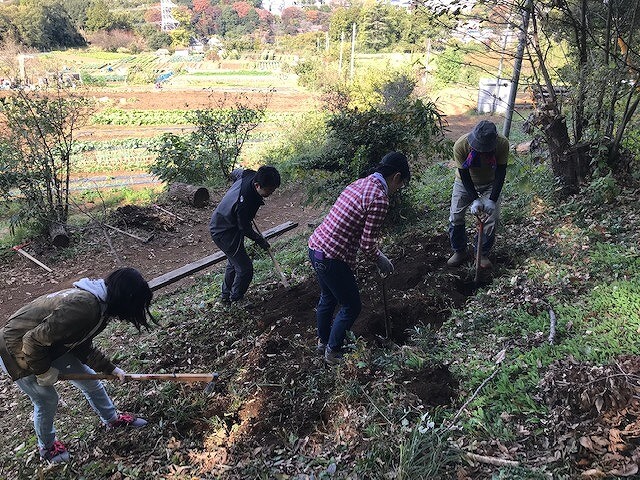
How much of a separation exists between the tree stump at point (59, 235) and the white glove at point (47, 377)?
7095mm

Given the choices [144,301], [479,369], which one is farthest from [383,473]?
[144,301]

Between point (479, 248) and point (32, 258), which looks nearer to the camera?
point (479, 248)

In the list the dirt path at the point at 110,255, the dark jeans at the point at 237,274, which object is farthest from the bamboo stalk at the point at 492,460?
the dirt path at the point at 110,255

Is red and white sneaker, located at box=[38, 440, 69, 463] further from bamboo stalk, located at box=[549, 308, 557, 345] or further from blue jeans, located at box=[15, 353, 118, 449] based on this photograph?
bamboo stalk, located at box=[549, 308, 557, 345]

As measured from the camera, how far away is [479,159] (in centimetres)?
463

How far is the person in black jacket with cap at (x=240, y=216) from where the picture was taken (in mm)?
4551

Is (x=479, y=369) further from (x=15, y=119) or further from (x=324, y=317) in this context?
(x=15, y=119)

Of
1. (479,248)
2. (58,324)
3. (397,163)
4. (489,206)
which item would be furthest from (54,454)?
(489,206)

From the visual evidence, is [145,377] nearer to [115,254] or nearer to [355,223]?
[355,223]

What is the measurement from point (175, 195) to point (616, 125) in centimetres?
968

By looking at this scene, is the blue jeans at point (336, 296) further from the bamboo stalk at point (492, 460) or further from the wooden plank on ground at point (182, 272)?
the wooden plank on ground at point (182, 272)

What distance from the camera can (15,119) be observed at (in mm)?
9242

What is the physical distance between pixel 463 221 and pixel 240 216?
96.4 inches

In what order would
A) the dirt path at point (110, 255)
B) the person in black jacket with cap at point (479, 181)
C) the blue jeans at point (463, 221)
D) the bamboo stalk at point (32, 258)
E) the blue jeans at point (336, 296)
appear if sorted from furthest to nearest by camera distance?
the bamboo stalk at point (32, 258), the dirt path at point (110, 255), the blue jeans at point (463, 221), the person in black jacket with cap at point (479, 181), the blue jeans at point (336, 296)
